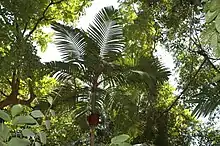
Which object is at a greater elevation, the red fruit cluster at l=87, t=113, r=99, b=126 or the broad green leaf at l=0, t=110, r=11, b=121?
the red fruit cluster at l=87, t=113, r=99, b=126

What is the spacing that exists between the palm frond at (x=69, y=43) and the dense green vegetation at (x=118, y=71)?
0.02 metres

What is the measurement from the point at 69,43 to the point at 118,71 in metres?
1.00

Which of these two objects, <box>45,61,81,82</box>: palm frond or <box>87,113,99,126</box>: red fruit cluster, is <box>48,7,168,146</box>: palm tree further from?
<box>87,113,99,126</box>: red fruit cluster

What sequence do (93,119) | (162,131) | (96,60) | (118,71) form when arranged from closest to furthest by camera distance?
1. (93,119)
2. (96,60)
3. (118,71)
4. (162,131)

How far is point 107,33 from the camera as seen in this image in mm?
7859

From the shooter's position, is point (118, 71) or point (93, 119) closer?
point (93, 119)

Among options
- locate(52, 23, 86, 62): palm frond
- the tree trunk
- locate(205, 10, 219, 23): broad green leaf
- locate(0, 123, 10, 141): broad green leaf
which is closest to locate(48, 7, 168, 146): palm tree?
locate(52, 23, 86, 62): palm frond

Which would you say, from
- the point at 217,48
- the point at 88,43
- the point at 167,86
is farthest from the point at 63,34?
the point at 217,48

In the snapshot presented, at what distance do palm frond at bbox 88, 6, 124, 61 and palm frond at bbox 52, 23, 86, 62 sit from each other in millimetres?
259

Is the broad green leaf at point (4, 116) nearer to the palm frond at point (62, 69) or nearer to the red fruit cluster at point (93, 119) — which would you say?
the red fruit cluster at point (93, 119)

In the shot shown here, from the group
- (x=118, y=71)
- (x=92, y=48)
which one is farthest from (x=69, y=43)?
(x=118, y=71)

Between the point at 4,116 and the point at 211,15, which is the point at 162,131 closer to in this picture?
the point at 4,116

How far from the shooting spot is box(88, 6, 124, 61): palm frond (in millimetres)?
7848

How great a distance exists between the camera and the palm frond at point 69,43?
7.91 m
